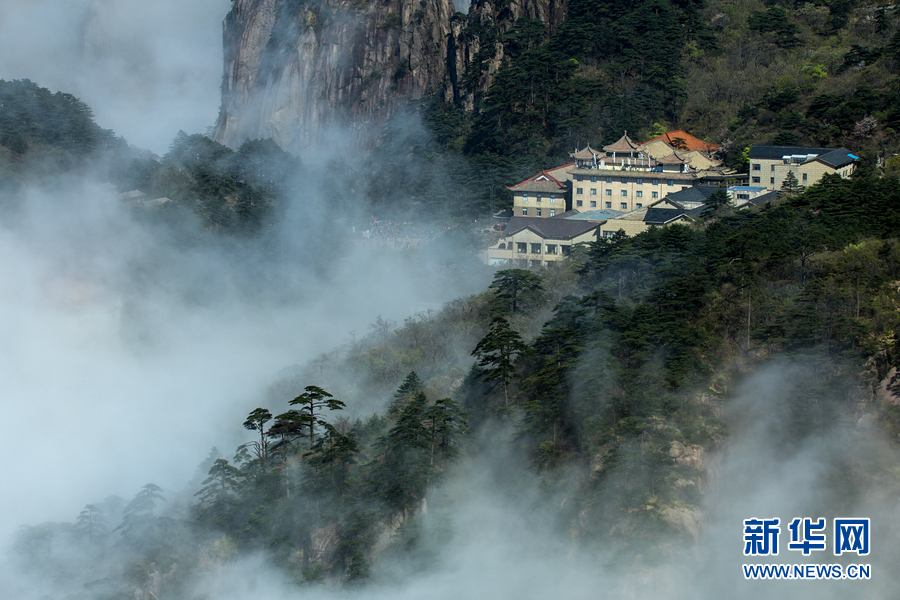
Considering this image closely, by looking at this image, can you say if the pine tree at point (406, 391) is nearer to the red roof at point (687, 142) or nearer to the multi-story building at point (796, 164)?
the multi-story building at point (796, 164)

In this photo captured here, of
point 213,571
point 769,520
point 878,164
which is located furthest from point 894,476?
point 878,164

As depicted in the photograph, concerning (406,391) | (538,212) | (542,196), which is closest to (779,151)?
(542,196)

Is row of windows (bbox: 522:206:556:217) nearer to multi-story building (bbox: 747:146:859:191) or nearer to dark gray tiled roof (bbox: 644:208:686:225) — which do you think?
dark gray tiled roof (bbox: 644:208:686:225)

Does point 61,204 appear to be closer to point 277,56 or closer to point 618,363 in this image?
point 618,363

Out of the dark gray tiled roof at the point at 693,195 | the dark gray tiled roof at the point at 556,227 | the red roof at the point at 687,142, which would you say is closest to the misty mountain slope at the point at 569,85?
the red roof at the point at 687,142

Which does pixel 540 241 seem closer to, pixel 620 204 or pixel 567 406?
pixel 620 204
